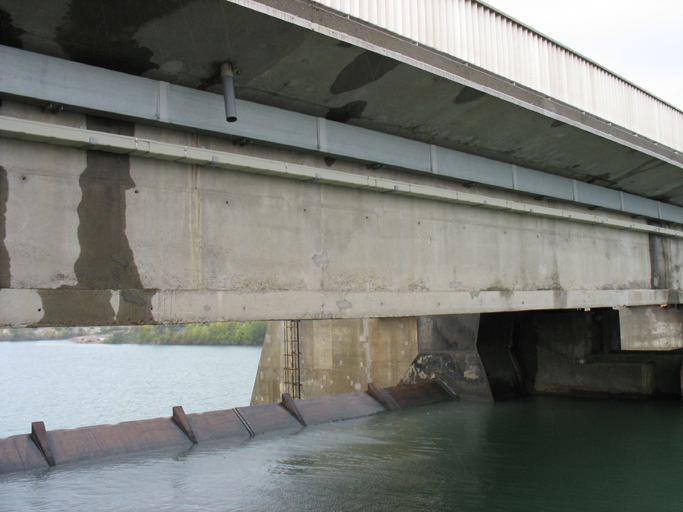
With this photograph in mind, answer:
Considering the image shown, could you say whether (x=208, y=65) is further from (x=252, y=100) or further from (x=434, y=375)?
(x=434, y=375)

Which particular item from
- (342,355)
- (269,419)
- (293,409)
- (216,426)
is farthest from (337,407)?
(342,355)

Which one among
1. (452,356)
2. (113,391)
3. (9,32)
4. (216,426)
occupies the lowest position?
(113,391)

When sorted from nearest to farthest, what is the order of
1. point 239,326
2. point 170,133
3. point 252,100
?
1. point 170,133
2. point 252,100
3. point 239,326

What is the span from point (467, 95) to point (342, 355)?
13.6m

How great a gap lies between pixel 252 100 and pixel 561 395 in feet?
39.6

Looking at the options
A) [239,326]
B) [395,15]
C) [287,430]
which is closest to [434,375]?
[287,430]

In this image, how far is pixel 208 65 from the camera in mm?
5027

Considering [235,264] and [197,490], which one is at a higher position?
[235,264]

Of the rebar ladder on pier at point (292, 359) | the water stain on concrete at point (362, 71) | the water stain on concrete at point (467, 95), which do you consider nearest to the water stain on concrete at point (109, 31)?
the water stain on concrete at point (362, 71)

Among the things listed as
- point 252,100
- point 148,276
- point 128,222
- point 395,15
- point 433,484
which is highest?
point 395,15

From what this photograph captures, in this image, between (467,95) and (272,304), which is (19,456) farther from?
(467,95)

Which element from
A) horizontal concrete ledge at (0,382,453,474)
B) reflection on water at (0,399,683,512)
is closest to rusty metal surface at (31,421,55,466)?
horizontal concrete ledge at (0,382,453,474)

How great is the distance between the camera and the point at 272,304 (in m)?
5.47

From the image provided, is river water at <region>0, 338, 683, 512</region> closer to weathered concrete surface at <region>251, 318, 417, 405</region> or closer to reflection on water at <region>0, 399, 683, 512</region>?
reflection on water at <region>0, 399, 683, 512</region>
